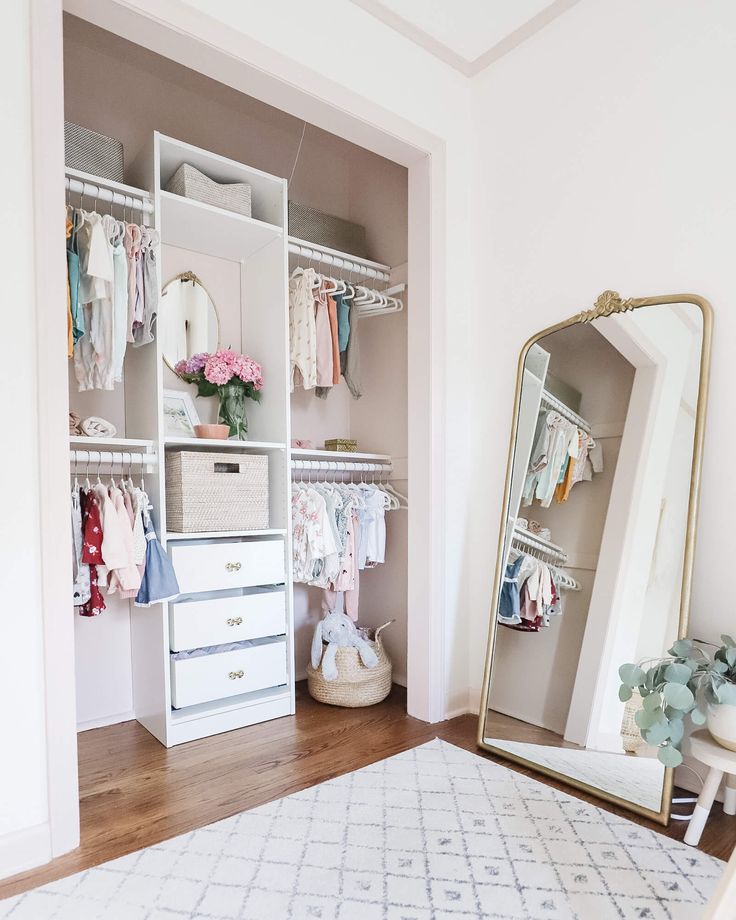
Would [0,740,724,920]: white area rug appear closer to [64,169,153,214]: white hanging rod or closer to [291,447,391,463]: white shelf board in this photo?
[291,447,391,463]: white shelf board

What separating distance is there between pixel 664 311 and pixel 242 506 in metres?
1.82

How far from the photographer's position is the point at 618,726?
2168 mm

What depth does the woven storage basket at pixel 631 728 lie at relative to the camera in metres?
2.12

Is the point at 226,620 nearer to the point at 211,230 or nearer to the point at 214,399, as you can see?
the point at 214,399

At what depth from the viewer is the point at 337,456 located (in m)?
3.26

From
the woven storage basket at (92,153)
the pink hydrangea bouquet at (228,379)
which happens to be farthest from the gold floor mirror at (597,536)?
the woven storage basket at (92,153)

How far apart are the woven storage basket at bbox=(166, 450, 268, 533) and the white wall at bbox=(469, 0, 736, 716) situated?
0.99 metres

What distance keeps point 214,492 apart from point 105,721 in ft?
3.66

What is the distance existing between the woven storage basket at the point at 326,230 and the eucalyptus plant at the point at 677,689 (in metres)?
2.43

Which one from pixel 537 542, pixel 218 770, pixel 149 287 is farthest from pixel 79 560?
pixel 537 542

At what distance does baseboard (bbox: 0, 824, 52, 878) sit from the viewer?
174 centimetres

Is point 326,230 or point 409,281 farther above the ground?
point 326,230

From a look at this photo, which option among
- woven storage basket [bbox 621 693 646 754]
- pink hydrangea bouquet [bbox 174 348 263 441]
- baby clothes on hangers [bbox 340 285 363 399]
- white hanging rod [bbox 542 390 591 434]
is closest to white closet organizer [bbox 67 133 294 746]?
pink hydrangea bouquet [bbox 174 348 263 441]

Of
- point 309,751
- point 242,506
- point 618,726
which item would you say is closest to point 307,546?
point 242,506
